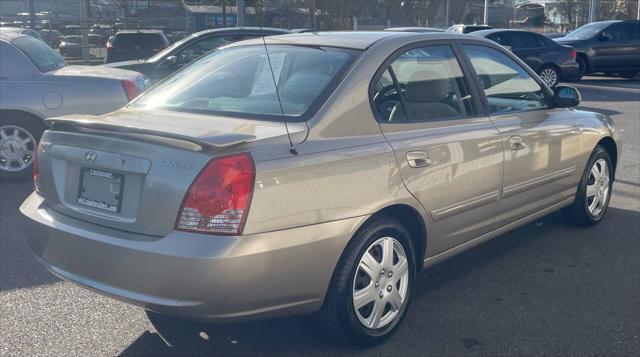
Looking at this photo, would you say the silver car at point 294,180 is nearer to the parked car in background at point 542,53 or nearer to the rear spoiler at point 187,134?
the rear spoiler at point 187,134

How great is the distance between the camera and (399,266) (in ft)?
13.1

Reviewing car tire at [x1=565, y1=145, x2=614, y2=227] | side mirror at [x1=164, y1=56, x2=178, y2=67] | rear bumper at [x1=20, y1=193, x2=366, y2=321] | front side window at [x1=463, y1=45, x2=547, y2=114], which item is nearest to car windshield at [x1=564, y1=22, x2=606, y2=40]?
side mirror at [x1=164, y1=56, x2=178, y2=67]

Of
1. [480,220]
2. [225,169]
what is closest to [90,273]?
[225,169]

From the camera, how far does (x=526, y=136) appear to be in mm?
4988

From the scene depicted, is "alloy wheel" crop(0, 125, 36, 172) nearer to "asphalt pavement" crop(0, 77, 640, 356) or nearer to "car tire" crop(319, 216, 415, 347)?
"asphalt pavement" crop(0, 77, 640, 356)

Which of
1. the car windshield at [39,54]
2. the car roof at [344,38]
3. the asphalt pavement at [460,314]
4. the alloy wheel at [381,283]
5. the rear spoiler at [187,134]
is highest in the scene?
the car roof at [344,38]

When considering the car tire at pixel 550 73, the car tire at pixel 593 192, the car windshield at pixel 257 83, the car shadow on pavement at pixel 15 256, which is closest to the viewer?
the car windshield at pixel 257 83

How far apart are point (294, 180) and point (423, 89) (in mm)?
1399

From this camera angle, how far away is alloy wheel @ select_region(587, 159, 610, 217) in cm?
607

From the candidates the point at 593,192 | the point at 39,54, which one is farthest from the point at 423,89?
the point at 39,54

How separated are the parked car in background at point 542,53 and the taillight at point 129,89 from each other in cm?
1227

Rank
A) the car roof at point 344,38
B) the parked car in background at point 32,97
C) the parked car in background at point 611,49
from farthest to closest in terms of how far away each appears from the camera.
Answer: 1. the parked car in background at point 611,49
2. the parked car in background at point 32,97
3. the car roof at point 344,38

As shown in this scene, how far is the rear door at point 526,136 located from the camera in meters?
4.87

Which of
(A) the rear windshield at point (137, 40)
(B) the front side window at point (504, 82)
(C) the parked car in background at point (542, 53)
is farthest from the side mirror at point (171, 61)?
(C) the parked car in background at point (542, 53)
